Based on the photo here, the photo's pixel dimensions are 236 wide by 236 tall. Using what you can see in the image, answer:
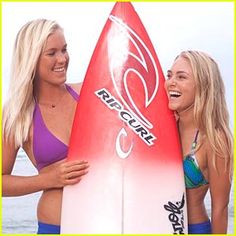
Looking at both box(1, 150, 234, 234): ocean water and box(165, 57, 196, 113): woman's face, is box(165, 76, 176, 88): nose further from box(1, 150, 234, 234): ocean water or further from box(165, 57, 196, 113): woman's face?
box(1, 150, 234, 234): ocean water

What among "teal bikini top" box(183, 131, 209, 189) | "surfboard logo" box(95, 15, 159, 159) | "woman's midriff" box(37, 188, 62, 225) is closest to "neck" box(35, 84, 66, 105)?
"surfboard logo" box(95, 15, 159, 159)

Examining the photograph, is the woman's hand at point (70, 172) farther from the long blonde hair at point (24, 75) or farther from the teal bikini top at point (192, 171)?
the teal bikini top at point (192, 171)

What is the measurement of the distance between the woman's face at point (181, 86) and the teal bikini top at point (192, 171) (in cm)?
15

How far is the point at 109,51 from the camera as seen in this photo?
2.19 meters

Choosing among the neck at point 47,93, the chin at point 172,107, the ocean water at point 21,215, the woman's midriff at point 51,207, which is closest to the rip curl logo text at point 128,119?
the chin at point 172,107

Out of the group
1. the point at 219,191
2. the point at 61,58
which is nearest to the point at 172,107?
the point at 219,191

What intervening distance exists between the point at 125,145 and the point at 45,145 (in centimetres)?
33

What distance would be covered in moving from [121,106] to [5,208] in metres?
1.77

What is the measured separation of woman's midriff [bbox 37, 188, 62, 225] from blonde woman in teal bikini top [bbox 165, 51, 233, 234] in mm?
533

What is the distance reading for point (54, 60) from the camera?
2234mm

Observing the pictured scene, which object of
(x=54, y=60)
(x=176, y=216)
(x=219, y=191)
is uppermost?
(x=54, y=60)

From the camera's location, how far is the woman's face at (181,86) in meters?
2.20

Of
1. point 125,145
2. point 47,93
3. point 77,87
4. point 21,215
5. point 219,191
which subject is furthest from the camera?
point 21,215

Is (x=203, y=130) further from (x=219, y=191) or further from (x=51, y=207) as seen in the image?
(x=51, y=207)
